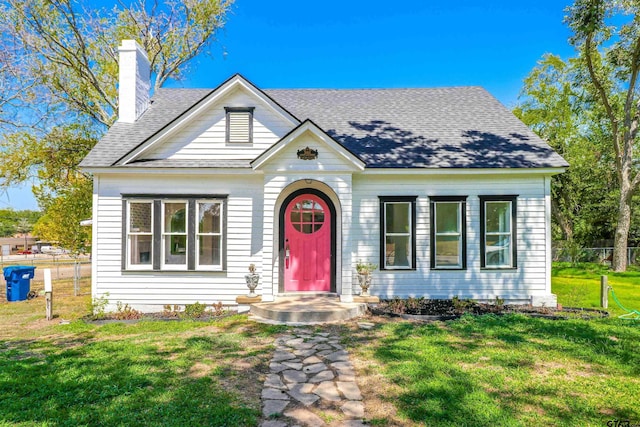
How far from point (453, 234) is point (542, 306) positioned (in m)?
2.93

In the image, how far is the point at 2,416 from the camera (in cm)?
375

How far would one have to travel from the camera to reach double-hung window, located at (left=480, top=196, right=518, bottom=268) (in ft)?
30.8

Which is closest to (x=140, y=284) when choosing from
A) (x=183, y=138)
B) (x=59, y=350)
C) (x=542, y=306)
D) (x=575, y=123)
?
(x=59, y=350)

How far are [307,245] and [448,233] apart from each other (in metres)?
3.87

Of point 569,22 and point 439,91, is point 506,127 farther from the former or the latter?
point 569,22

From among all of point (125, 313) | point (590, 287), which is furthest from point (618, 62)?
point (125, 313)

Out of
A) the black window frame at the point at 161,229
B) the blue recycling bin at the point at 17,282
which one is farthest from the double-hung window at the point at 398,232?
the blue recycling bin at the point at 17,282

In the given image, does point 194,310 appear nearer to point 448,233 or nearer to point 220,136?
point 220,136

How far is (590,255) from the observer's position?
22438 millimetres

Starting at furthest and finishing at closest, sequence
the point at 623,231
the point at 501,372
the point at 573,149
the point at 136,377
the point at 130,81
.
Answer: the point at 573,149, the point at 623,231, the point at 130,81, the point at 501,372, the point at 136,377

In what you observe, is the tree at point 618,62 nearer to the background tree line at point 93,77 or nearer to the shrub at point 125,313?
the background tree line at point 93,77

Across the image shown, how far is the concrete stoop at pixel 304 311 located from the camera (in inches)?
303

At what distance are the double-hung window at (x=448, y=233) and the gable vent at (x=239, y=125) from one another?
17.5 feet

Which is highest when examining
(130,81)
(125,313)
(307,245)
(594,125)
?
(594,125)
